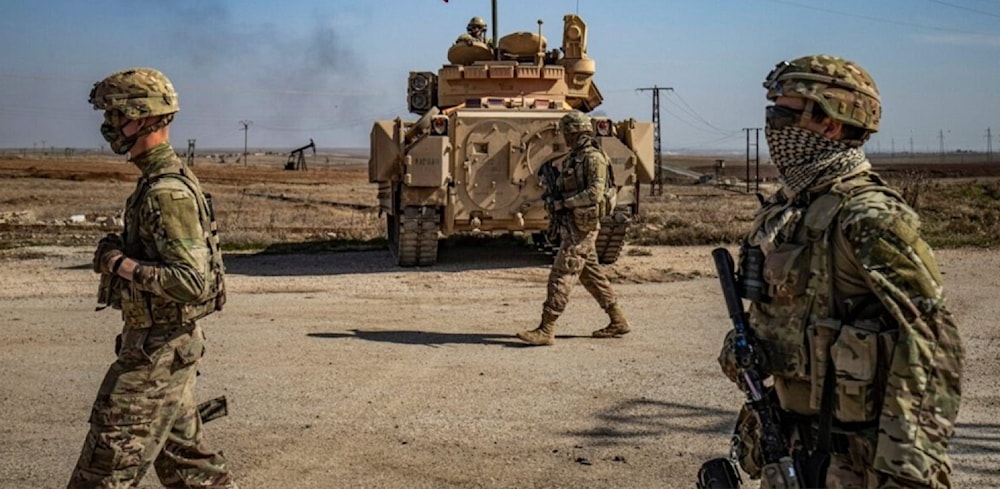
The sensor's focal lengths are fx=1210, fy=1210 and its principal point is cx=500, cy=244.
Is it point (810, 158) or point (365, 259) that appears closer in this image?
point (810, 158)

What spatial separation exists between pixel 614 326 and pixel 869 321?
6.63 meters

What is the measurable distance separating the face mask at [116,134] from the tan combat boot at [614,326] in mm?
5654

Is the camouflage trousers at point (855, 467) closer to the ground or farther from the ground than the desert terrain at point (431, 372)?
farther from the ground

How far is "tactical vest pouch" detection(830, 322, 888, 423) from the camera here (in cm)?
300

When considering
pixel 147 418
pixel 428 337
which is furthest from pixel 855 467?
pixel 428 337

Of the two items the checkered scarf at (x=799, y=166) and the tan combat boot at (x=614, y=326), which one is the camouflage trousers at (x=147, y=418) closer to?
the checkered scarf at (x=799, y=166)

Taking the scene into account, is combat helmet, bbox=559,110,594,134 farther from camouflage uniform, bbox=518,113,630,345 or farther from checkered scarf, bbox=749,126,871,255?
checkered scarf, bbox=749,126,871,255

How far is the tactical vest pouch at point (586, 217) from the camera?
9.12m

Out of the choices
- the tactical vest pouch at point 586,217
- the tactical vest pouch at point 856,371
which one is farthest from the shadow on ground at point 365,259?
the tactical vest pouch at point 856,371

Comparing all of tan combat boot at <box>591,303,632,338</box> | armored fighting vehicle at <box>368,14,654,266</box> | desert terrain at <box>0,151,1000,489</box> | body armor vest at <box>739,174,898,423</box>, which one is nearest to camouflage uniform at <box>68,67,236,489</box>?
desert terrain at <box>0,151,1000,489</box>

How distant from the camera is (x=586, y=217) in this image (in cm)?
915

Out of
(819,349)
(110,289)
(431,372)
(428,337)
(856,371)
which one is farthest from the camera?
(428,337)

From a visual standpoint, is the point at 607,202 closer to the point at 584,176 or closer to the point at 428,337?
the point at 584,176

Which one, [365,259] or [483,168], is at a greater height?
[483,168]
